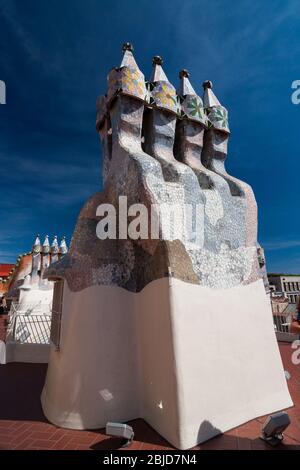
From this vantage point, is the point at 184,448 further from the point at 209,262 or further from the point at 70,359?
the point at 209,262

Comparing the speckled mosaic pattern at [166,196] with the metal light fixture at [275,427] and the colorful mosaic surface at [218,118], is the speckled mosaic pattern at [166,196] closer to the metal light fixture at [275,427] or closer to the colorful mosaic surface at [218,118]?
the colorful mosaic surface at [218,118]

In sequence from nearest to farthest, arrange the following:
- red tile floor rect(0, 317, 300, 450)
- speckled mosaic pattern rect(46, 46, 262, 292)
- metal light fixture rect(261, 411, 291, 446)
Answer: metal light fixture rect(261, 411, 291, 446) → red tile floor rect(0, 317, 300, 450) → speckled mosaic pattern rect(46, 46, 262, 292)

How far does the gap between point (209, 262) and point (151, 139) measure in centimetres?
314

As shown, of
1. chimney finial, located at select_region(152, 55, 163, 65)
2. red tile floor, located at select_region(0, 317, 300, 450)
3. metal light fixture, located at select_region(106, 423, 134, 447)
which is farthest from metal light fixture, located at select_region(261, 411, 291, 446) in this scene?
chimney finial, located at select_region(152, 55, 163, 65)

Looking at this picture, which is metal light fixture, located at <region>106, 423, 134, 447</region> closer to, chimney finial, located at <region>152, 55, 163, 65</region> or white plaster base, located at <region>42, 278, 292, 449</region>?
white plaster base, located at <region>42, 278, 292, 449</region>

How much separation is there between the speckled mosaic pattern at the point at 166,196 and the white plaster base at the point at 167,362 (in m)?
0.38

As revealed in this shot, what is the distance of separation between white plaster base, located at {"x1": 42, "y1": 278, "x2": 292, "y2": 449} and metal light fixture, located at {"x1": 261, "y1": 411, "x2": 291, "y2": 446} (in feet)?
1.80

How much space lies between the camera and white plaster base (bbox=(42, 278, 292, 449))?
3955mm

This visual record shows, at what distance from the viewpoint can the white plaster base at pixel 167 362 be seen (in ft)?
13.0

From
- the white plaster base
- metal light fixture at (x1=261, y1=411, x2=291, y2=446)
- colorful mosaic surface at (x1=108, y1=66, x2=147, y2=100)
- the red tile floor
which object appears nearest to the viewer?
metal light fixture at (x1=261, y1=411, x2=291, y2=446)

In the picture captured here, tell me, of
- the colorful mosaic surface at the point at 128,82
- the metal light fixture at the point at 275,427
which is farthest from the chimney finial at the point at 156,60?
the metal light fixture at the point at 275,427

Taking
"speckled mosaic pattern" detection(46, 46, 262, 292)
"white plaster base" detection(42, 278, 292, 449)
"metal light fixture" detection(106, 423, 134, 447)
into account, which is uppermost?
"speckled mosaic pattern" detection(46, 46, 262, 292)

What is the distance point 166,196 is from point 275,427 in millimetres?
3804

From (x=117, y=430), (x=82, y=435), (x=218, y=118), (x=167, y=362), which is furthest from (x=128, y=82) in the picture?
(x=82, y=435)
